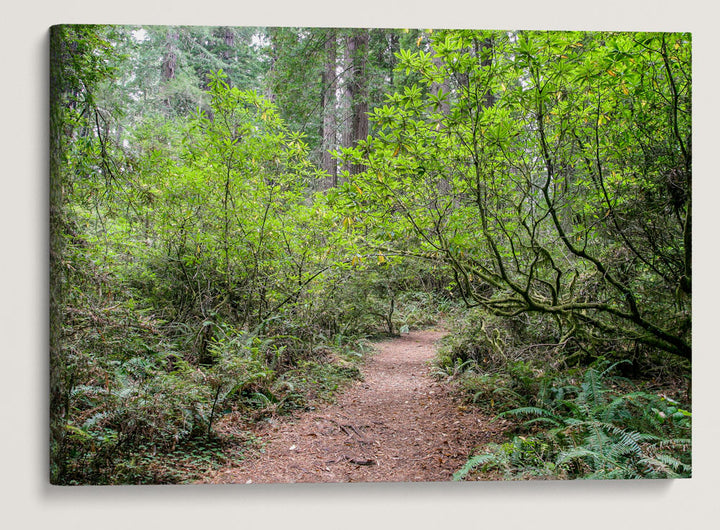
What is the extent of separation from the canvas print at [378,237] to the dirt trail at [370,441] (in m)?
0.02

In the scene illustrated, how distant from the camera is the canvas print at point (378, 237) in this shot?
2484mm

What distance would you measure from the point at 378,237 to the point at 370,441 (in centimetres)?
164

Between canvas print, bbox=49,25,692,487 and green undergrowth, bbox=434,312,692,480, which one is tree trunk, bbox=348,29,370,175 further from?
green undergrowth, bbox=434,312,692,480

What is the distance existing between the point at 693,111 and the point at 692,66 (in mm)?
307

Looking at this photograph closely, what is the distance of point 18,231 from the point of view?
2.55m

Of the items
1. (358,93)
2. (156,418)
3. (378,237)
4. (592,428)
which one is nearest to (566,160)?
(378,237)

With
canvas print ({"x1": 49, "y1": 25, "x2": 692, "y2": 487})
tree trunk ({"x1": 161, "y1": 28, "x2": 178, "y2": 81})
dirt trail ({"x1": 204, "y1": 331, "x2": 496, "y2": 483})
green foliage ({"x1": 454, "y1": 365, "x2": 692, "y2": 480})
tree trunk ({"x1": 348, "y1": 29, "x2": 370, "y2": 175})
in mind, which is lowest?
dirt trail ({"x1": 204, "y1": 331, "x2": 496, "y2": 483})

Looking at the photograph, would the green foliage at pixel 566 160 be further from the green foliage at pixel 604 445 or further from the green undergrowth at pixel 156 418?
the green undergrowth at pixel 156 418

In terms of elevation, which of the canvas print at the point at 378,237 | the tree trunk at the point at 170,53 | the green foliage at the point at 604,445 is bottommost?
the green foliage at the point at 604,445

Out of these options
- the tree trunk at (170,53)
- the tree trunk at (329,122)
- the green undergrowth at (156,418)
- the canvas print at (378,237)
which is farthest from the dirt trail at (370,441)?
the tree trunk at (170,53)

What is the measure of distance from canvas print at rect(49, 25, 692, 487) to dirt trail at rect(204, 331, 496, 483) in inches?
0.8

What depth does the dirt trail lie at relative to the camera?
2.59 m

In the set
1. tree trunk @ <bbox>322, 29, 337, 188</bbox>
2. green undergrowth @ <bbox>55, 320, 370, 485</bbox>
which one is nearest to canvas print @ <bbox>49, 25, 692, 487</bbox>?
green undergrowth @ <bbox>55, 320, 370, 485</bbox>

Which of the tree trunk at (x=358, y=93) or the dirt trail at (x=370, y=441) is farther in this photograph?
the tree trunk at (x=358, y=93)
